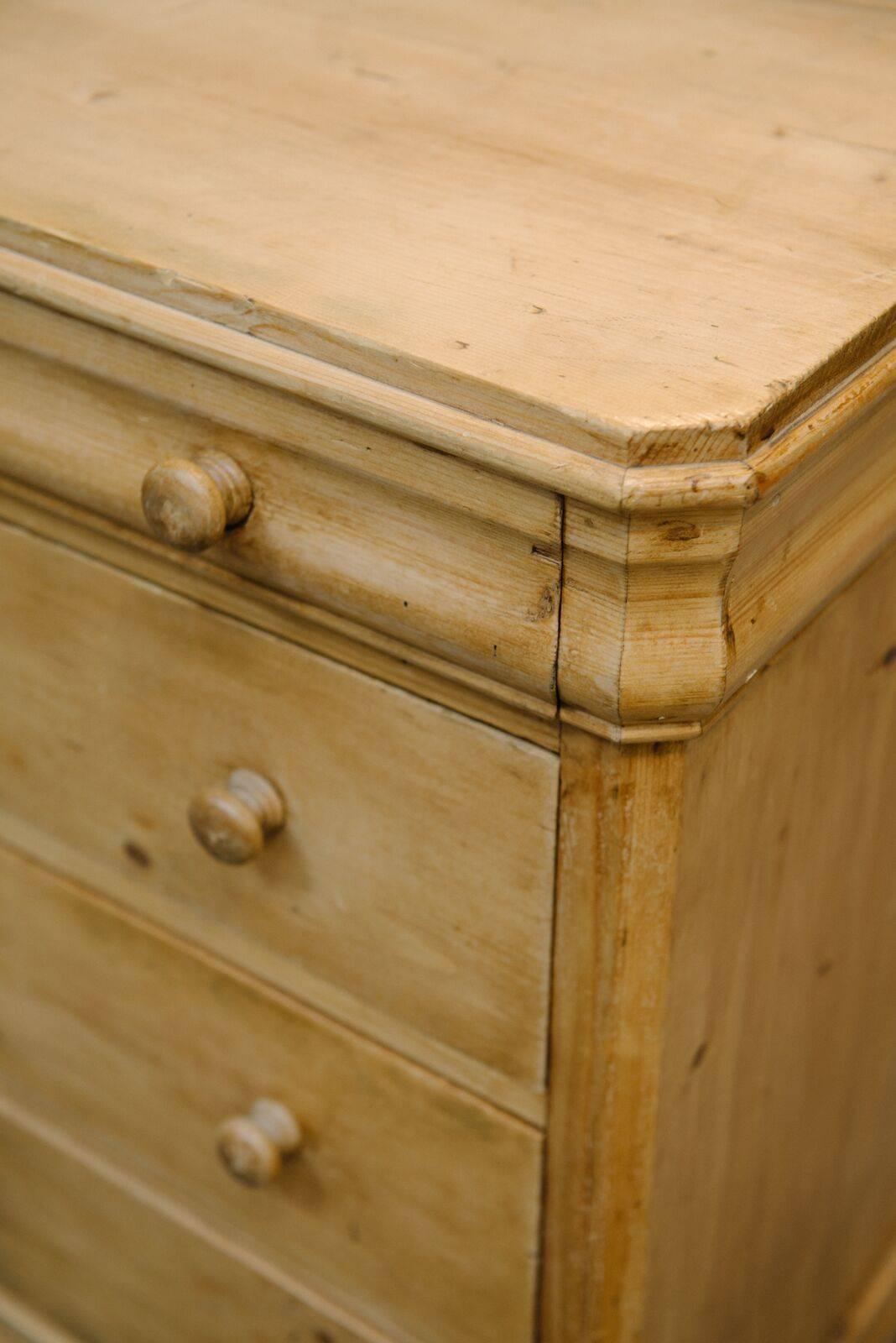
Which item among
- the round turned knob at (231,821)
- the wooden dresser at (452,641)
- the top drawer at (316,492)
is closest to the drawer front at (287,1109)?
the wooden dresser at (452,641)

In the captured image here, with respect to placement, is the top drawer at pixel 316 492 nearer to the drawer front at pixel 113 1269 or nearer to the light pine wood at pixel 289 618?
the light pine wood at pixel 289 618

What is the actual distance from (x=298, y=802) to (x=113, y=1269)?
43 centimetres

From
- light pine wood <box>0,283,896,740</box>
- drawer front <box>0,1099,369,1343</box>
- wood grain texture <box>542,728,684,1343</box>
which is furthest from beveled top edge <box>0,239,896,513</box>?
drawer front <box>0,1099,369,1343</box>

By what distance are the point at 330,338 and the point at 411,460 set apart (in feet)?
0.16

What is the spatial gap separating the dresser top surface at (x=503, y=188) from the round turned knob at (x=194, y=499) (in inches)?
2.3

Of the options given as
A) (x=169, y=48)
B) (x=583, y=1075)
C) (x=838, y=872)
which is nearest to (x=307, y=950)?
(x=583, y=1075)

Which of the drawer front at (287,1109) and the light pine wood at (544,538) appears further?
the drawer front at (287,1109)

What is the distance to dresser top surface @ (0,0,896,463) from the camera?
18.5 inches

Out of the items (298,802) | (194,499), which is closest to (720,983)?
(298,802)

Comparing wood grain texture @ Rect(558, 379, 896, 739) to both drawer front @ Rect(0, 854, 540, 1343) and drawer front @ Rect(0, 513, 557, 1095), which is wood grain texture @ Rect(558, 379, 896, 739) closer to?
drawer front @ Rect(0, 513, 557, 1095)

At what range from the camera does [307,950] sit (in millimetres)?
671

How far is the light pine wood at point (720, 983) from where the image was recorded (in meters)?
0.54

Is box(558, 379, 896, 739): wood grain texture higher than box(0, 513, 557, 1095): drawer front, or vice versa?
box(558, 379, 896, 739): wood grain texture

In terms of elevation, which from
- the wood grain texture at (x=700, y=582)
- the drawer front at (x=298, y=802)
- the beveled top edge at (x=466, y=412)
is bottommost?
the drawer front at (x=298, y=802)
